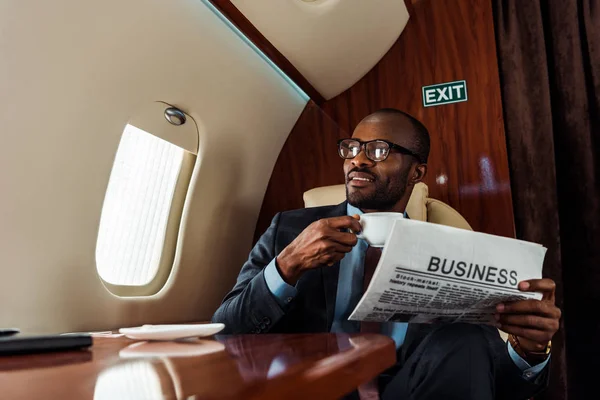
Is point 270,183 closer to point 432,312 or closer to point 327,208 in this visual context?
point 327,208

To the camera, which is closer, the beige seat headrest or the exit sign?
the beige seat headrest

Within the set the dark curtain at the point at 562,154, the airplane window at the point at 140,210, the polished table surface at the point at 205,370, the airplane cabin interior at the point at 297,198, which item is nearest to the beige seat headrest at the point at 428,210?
the airplane cabin interior at the point at 297,198

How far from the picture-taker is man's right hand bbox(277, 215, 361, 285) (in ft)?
3.26

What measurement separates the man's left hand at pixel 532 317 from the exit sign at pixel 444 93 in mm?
1330

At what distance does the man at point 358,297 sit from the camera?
93 cm

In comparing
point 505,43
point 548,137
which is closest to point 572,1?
point 505,43

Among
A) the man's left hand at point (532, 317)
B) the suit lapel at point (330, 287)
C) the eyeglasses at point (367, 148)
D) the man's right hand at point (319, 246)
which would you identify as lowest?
the man's left hand at point (532, 317)

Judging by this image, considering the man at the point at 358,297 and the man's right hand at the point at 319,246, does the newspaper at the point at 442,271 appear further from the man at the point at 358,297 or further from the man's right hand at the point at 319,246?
the man's right hand at the point at 319,246

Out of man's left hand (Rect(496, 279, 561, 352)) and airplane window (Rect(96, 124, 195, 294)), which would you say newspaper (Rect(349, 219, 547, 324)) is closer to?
man's left hand (Rect(496, 279, 561, 352))

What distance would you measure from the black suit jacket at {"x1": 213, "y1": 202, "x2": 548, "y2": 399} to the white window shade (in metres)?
0.51

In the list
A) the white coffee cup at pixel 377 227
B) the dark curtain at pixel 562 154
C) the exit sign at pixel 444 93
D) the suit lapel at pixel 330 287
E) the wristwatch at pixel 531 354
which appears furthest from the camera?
the exit sign at pixel 444 93

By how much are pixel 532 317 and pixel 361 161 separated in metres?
0.68

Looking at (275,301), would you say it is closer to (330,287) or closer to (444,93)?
(330,287)

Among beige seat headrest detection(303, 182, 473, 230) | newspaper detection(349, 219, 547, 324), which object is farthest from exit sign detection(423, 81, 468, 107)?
newspaper detection(349, 219, 547, 324)
